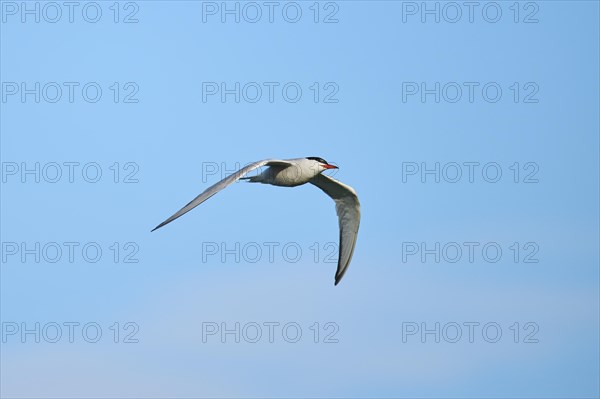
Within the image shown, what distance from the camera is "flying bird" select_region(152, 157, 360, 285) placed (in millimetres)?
27172

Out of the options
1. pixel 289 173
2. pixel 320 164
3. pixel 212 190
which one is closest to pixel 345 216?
pixel 320 164

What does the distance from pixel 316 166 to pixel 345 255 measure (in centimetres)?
564

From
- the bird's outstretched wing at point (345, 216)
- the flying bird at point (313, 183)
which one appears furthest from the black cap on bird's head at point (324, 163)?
the bird's outstretched wing at point (345, 216)

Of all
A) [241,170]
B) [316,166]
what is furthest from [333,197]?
[241,170]

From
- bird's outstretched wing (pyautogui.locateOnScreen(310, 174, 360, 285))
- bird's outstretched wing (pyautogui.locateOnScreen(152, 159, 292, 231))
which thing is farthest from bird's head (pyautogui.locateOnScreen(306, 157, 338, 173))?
bird's outstretched wing (pyautogui.locateOnScreen(310, 174, 360, 285))

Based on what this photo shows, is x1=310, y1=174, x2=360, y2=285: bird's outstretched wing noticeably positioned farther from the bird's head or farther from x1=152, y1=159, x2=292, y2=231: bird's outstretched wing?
x1=152, y1=159, x2=292, y2=231: bird's outstretched wing

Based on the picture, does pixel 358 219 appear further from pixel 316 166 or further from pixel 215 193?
pixel 215 193

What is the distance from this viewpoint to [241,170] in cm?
2781

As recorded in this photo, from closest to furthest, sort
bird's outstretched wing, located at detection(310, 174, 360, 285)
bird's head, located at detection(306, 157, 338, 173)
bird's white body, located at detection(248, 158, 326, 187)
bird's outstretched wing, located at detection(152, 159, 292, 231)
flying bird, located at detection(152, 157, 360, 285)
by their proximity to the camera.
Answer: bird's outstretched wing, located at detection(152, 159, 292, 231) < flying bird, located at detection(152, 157, 360, 285) < bird's white body, located at detection(248, 158, 326, 187) < bird's head, located at detection(306, 157, 338, 173) < bird's outstretched wing, located at detection(310, 174, 360, 285)

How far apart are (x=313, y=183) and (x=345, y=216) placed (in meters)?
1.62

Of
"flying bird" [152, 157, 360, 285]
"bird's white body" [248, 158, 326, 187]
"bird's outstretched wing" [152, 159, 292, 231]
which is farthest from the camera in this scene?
"bird's white body" [248, 158, 326, 187]

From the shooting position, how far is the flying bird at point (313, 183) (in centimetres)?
2717

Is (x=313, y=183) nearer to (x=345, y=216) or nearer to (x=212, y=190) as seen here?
(x=345, y=216)

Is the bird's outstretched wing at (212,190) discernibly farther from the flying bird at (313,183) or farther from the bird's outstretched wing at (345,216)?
the bird's outstretched wing at (345,216)
